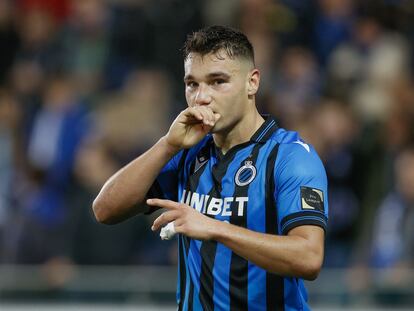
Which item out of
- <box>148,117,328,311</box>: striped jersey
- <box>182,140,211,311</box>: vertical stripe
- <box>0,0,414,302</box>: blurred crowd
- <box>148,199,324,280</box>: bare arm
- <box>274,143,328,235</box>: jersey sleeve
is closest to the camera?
<box>148,199,324,280</box>: bare arm

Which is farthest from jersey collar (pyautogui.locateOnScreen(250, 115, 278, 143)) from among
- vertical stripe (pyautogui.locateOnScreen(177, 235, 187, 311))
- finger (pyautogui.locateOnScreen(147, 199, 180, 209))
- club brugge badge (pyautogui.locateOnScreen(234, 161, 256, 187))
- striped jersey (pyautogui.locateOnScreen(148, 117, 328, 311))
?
finger (pyautogui.locateOnScreen(147, 199, 180, 209))

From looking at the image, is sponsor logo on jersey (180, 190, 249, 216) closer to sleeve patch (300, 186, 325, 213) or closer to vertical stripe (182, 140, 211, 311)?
vertical stripe (182, 140, 211, 311)

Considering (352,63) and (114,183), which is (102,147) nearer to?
(352,63)


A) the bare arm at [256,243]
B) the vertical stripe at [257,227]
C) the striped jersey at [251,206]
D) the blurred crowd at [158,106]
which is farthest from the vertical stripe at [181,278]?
the blurred crowd at [158,106]

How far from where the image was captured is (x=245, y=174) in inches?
182

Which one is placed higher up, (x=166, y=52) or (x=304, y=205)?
(x=166, y=52)

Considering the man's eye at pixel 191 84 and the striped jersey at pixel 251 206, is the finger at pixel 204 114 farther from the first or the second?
the striped jersey at pixel 251 206

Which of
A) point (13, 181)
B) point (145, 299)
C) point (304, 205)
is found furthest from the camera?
point (13, 181)

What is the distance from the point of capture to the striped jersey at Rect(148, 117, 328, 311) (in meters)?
4.36

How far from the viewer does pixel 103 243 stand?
28.1 ft

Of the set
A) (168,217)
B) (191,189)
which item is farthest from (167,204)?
(191,189)

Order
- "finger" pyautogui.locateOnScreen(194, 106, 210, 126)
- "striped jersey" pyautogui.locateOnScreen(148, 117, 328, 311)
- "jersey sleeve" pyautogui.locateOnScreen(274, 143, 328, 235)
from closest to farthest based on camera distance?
"jersey sleeve" pyautogui.locateOnScreen(274, 143, 328, 235) → "striped jersey" pyautogui.locateOnScreen(148, 117, 328, 311) → "finger" pyautogui.locateOnScreen(194, 106, 210, 126)

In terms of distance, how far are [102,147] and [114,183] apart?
468cm

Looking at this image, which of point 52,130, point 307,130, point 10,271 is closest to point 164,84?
point 52,130
